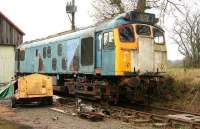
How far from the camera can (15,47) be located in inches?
1309

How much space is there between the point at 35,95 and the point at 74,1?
19.0m

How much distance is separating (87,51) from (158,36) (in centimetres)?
316

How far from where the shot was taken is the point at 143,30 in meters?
17.6

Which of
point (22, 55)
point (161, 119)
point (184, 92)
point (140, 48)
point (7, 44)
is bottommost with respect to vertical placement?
point (161, 119)

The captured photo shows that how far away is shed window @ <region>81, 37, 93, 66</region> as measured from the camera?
1864 centimetres

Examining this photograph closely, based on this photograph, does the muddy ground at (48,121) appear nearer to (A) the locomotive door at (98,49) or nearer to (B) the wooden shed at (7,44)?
(A) the locomotive door at (98,49)

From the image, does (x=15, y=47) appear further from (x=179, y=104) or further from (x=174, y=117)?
(x=174, y=117)

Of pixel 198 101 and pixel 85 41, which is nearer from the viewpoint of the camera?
pixel 198 101

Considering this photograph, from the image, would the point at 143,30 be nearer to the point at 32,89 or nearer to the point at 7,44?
the point at 32,89

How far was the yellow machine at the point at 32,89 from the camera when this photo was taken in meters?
17.9

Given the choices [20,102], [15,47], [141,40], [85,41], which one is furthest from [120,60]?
[15,47]

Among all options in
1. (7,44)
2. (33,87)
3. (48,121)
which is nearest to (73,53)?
(33,87)

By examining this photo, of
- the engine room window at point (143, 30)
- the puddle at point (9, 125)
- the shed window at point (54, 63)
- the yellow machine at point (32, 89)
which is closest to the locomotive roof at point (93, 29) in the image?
the engine room window at point (143, 30)

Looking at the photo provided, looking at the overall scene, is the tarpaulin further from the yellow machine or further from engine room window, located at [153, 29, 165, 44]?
engine room window, located at [153, 29, 165, 44]
